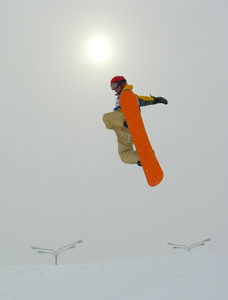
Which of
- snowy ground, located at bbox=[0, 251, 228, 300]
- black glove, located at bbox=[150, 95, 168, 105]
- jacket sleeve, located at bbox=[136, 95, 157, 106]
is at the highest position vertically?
black glove, located at bbox=[150, 95, 168, 105]

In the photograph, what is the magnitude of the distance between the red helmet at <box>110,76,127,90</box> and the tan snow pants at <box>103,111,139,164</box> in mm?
619

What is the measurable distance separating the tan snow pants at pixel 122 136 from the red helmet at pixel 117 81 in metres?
0.62

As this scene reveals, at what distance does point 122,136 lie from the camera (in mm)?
7402

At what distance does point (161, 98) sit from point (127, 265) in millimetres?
6146

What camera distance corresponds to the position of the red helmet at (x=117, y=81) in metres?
6.80

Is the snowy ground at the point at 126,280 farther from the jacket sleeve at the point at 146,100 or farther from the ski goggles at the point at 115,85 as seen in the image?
the ski goggles at the point at 115,85

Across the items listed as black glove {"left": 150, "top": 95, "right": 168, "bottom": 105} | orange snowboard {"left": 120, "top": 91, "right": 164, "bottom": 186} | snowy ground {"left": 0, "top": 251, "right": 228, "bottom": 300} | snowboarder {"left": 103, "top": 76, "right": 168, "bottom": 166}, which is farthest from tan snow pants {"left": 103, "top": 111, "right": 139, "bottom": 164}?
snowy ground {"left": 0, "top": 251, "right": 228, "bottom": 300}

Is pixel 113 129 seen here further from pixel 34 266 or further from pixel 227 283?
pixel 34 266

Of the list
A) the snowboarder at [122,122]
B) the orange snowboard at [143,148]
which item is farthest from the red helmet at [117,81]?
the orange snowboard at [143,148]

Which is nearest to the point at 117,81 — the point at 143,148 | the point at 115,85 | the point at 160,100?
the point at 115,85

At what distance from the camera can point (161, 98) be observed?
24.7ft

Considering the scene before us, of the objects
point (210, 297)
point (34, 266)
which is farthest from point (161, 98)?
point (34, 266)

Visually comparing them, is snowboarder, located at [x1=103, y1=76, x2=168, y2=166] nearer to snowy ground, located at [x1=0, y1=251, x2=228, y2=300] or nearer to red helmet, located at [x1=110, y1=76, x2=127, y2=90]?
red helmet, located at [x1=110, y1=76, x2=127, y2=90]

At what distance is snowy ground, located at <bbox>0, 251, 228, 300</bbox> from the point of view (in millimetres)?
8008
